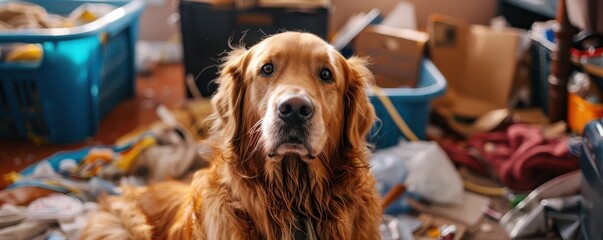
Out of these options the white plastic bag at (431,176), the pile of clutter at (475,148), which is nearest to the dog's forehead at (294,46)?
the pile of clutter at (475,148)

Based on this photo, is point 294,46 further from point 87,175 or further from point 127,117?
point 127,117

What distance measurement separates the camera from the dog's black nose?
3.69 ft

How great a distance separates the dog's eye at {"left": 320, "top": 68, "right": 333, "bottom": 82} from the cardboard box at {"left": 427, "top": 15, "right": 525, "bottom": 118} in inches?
68.7

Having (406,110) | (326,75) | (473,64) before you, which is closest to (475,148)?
(406,110)

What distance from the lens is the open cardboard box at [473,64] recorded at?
2.96 metres

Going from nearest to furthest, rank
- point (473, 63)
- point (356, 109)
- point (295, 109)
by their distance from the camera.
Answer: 1. point (295, 109)
2. point (356, 109)
3. point (473, 63)

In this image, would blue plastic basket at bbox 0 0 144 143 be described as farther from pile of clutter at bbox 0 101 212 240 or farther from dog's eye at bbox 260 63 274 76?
dog's eye at bbox 260 63 274 76

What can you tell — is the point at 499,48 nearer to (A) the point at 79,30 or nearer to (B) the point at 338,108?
(B) the point at 338,108

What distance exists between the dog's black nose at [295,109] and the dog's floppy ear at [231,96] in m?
0.23

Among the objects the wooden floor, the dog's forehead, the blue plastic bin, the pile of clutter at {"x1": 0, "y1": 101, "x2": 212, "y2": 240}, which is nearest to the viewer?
the dog's forehead

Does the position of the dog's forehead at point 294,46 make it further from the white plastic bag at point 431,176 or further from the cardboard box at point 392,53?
the cardboard box at point 392,53

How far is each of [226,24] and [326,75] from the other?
153cm

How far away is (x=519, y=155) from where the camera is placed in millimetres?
2227

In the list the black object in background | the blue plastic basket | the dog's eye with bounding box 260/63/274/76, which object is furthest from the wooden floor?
the dog's eye with bounding box 260/63/274/76
